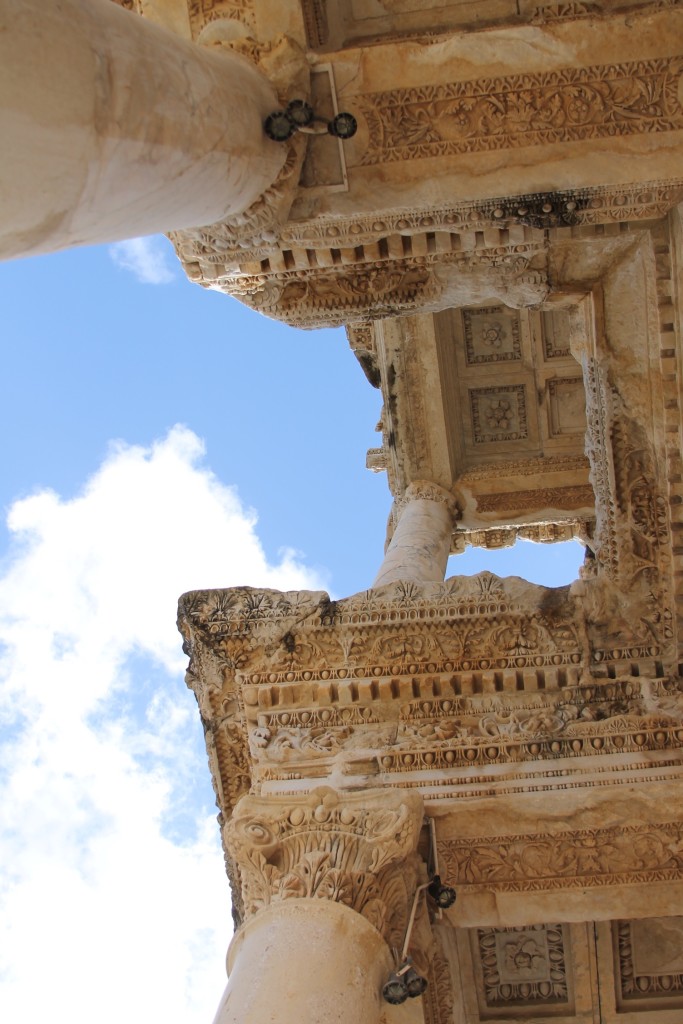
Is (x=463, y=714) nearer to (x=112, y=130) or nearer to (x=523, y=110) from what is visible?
(x=523, y=110)

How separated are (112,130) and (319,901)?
3774mm

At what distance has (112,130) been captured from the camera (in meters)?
4.13

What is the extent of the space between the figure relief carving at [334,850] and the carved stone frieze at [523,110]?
3.75m

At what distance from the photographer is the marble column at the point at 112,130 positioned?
361cm

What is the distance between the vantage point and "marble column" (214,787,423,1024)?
4.89m

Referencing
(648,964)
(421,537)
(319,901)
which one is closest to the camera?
(319,901)

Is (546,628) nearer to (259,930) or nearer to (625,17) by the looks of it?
(259,930)

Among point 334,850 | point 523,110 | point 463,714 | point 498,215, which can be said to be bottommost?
point 334,850

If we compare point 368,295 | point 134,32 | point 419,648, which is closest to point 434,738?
point 419,648

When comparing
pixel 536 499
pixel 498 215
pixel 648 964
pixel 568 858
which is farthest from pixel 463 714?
pixel 536 499

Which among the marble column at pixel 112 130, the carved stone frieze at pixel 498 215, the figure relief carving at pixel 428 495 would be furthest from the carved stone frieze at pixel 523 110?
the figure relief carving at pixel 428 495

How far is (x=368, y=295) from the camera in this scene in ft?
22.9

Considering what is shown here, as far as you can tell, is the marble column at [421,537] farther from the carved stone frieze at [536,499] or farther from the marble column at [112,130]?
the marble column at [112,130]

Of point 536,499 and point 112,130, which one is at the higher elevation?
point 536,499
